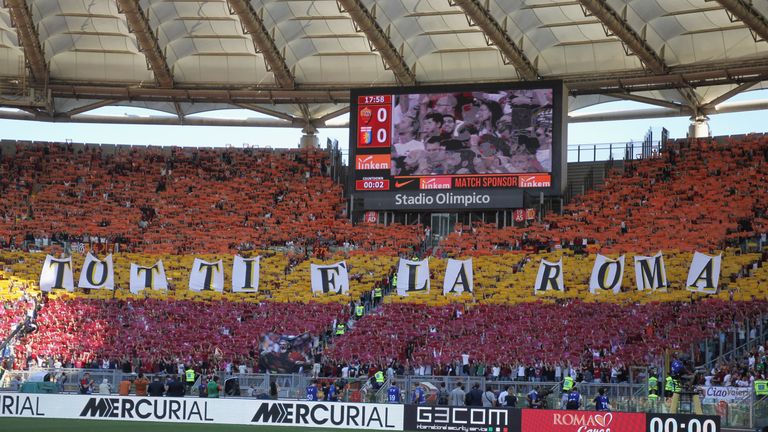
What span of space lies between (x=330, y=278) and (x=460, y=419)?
728 inches

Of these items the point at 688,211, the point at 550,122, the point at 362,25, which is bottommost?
the point at 688,211

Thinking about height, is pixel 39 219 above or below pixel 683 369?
above

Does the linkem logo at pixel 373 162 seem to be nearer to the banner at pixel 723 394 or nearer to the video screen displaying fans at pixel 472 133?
the video screen displaying fans at pixel 472 133

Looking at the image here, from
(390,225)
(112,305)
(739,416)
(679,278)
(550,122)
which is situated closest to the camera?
(739,416)

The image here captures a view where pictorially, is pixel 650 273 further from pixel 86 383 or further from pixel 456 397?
pixel 86 383

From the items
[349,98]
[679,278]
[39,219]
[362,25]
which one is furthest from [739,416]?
[39,219]

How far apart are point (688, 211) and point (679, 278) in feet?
19.5

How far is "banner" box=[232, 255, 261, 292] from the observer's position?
44094mm

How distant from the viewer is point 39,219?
5359 cm

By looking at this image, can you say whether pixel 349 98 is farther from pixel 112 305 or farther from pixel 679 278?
pixel 679 278

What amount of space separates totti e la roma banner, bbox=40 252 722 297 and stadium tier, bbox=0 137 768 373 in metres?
1.05

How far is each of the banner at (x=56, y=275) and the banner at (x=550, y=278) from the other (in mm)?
17732

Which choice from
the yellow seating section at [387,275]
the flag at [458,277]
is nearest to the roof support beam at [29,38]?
the yellow seating section at [387,275]

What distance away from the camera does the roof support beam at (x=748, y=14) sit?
134 feet
